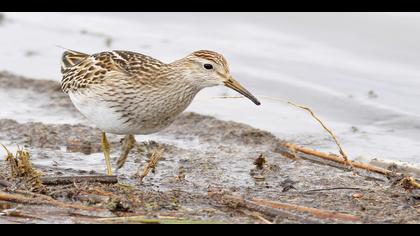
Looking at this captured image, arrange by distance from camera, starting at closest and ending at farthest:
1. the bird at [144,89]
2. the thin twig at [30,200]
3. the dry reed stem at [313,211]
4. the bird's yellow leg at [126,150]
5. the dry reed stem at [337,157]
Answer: the dry reed stem at [313,211] < the thin twig at [30,200] < the dry reed stem at [337,157] < the bird at [144,89] < the bird's yellow leg at [126,150]

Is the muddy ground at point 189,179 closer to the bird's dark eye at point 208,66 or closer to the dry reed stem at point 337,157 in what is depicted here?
the dry reed stem at point 337,157

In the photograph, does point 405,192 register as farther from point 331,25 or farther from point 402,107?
point 331,25

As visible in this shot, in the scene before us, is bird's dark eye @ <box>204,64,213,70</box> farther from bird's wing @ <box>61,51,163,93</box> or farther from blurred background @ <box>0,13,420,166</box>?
blurred background @ <box>0,13,420,166</box>

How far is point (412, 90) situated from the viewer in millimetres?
12859

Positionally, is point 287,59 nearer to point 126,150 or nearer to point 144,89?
point 126,150

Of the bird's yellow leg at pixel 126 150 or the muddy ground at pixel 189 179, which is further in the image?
the bird's yellow leg at pixel 126 150

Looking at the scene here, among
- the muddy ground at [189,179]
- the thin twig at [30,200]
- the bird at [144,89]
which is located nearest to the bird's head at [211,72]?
the bird at [144,89]

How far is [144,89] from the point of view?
8672 millimetres

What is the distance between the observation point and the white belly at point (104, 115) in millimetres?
A: 8656

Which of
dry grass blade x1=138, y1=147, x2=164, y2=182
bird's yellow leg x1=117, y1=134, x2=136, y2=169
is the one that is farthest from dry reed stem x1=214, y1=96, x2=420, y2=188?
bird's yellow leg x1=117, y1=134, x2=136, y2=169

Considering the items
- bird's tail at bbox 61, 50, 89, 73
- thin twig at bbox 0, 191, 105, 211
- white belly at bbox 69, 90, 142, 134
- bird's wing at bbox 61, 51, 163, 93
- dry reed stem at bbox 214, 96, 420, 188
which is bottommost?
thin twig at bbox 0, 191, 105, 211

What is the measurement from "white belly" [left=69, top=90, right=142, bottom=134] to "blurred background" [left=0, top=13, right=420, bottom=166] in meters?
2.54

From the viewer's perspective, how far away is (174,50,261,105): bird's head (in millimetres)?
8672

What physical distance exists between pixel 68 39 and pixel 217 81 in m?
7.60
